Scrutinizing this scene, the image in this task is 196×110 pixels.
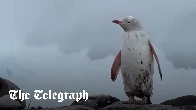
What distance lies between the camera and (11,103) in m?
10.5

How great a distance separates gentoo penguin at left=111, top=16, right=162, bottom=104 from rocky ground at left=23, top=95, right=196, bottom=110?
1.61 ft

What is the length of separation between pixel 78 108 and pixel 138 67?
1626 millimetres

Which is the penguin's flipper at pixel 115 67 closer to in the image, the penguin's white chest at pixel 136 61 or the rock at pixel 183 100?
the penguin's white chest at pixel 136 61

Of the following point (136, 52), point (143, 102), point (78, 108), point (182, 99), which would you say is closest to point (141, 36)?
point (136, 52)

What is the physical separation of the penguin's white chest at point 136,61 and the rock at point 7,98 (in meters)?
4.47

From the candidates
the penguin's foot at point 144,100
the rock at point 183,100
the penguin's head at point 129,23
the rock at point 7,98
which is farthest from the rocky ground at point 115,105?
the rock at point 7,98

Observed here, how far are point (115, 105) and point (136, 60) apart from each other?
43.8 inches

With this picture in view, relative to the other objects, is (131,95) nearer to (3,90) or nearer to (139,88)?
(139,88)

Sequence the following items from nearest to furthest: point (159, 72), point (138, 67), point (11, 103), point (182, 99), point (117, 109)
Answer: point (117, 109), point (138, 67), point (159, 72), point (11, 103), point (182, 99)

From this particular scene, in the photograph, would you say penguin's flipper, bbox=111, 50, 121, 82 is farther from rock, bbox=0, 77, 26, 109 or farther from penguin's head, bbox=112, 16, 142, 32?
rock, bbox=0, 77, 26, 109

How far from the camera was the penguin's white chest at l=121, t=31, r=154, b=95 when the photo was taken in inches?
294

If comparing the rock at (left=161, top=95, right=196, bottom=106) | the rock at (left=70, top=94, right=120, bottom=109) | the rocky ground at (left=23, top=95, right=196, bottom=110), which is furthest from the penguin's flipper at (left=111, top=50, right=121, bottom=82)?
the rock at (left=161, top=95, right=196, bottom=106)

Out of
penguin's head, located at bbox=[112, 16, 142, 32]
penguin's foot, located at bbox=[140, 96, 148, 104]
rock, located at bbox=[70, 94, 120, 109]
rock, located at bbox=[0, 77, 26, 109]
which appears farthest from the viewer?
rock, located at bbox=[0, 77, 26, 109]

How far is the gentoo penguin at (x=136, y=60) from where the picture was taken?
747cm
